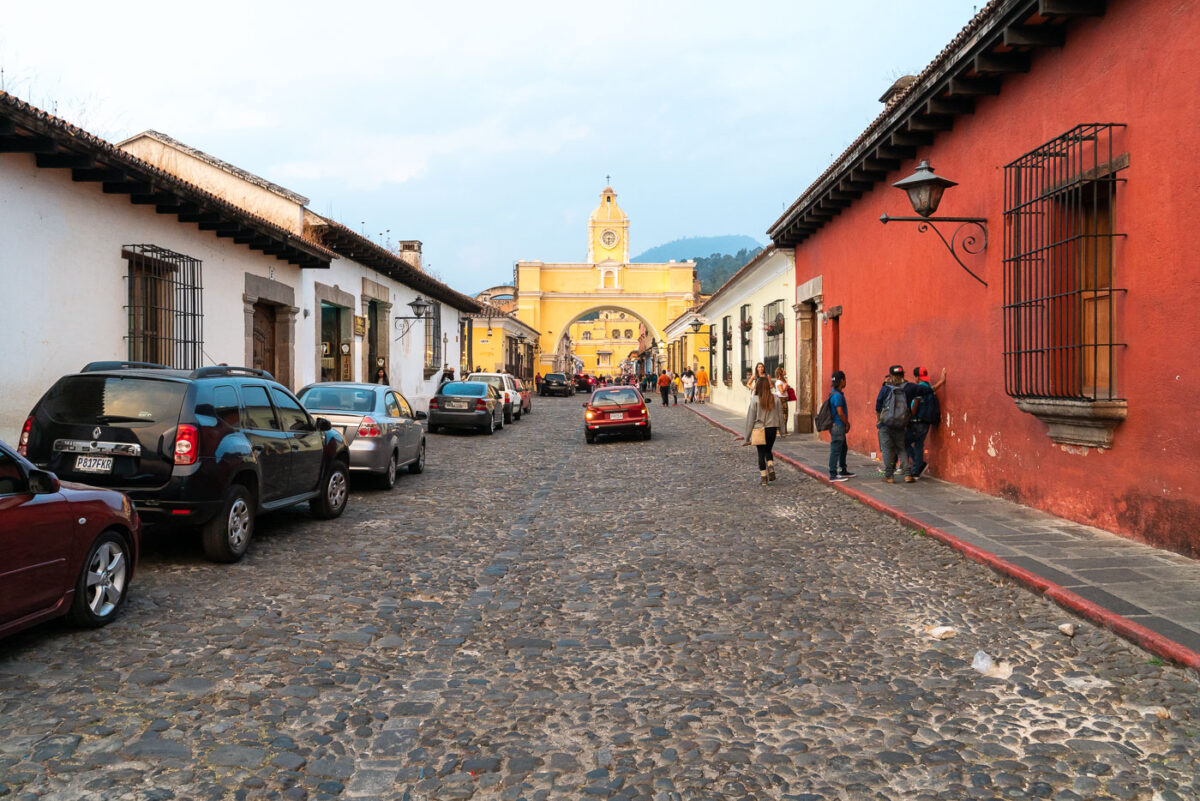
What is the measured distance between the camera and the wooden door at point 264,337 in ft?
55.7

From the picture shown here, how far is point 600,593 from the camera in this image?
6.03 metres

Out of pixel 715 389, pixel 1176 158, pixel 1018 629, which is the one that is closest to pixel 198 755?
pixel 1018 629

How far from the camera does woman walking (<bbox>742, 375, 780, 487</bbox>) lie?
1173 centimetres

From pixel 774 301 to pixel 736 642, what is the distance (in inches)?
707

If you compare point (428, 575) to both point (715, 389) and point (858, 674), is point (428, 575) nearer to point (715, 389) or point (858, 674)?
point (858, 674)

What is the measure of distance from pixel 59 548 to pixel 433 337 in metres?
25.0

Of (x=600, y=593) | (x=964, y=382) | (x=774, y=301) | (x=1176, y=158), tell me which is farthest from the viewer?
(x=774, y=301)

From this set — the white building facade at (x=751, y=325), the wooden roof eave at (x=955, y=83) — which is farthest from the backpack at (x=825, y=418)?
the white building facade at (x=751, y=325)

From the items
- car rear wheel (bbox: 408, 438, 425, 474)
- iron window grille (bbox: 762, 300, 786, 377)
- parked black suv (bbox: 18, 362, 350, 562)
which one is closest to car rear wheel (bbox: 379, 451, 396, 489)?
car rear wheel (bbox: 408, 438, 425, 474)

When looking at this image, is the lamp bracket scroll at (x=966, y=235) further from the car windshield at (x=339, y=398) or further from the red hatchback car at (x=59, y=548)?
the red hatchback car at (x=59, y=548)

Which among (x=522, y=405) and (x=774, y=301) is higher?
(x=774, y=301)

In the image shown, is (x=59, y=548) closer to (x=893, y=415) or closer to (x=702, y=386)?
(x=893, y=415)

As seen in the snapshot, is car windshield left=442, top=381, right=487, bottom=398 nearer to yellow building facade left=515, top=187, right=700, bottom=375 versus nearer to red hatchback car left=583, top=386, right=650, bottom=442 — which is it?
Result: red hatchback car left=583, top=386, right=650, bottom=442

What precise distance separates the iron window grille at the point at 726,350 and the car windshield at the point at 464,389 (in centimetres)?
1184
